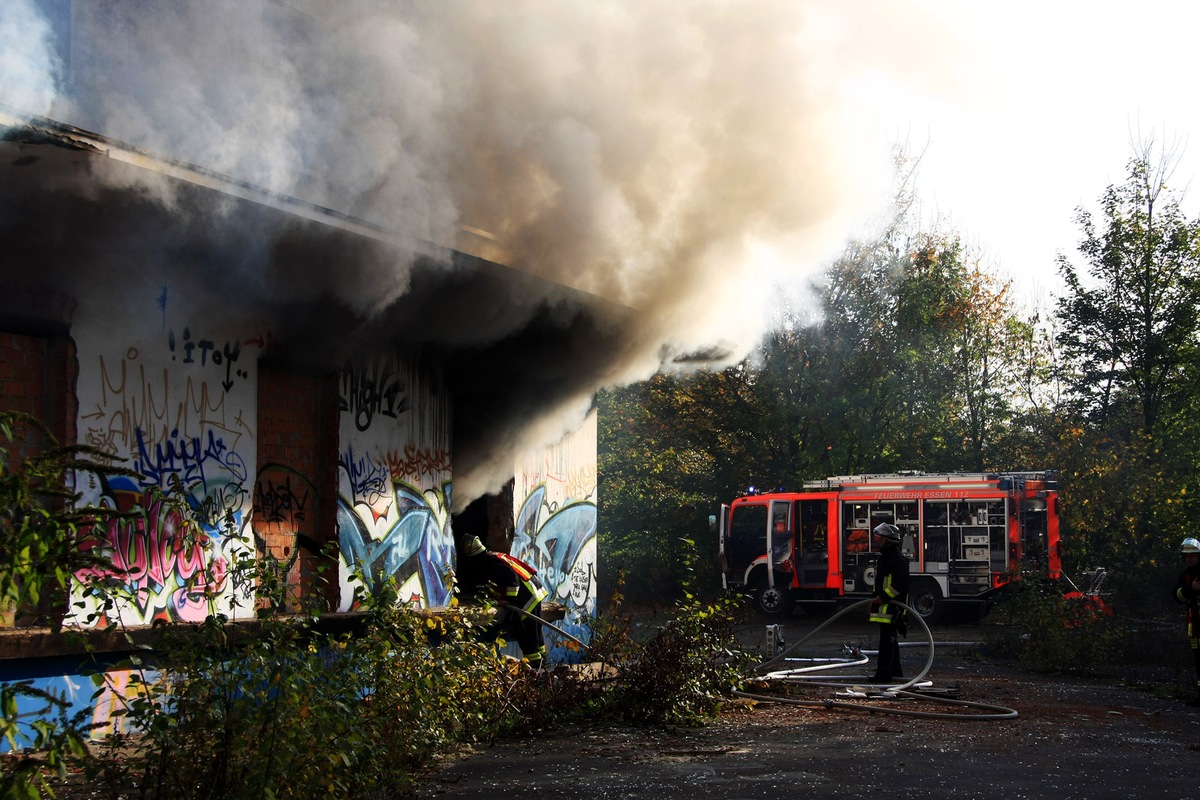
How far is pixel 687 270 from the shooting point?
35.0 ft

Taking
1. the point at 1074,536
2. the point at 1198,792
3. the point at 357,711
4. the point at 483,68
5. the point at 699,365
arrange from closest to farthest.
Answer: the point at 357,711
the point at 1198,792
the point at 483,68
the point at 699,365
the point at 1074,536

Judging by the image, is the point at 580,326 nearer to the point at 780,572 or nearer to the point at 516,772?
the point at 516,772

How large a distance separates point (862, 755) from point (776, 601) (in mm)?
14611

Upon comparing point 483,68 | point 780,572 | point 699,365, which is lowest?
point 780,572

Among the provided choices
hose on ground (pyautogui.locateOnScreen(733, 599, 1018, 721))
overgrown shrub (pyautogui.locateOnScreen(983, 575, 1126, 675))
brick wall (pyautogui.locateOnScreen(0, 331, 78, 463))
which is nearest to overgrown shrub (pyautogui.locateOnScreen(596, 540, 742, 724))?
hose on ground (pyautogui.locateOnScreen(733, 599, 1018, 721))

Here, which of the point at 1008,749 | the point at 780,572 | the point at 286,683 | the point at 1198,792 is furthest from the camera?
the point at 780,572

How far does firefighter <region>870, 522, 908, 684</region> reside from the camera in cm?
1073

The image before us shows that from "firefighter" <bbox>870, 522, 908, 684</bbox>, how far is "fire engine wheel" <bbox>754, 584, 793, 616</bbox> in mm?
10495

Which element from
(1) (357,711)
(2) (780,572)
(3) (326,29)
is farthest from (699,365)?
(2) (780,572)

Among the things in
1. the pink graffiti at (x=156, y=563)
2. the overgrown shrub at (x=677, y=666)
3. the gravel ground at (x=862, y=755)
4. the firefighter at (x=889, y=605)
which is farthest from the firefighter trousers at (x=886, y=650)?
the pink graffiti at (x=156, y=563)

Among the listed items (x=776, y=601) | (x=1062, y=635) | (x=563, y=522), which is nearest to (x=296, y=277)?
(x=563, y=522)

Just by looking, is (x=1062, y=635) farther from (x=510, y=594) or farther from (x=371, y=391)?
(x=371, y=391)

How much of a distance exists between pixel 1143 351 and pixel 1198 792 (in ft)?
60.5

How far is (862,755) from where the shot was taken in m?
Answer: 7.13
